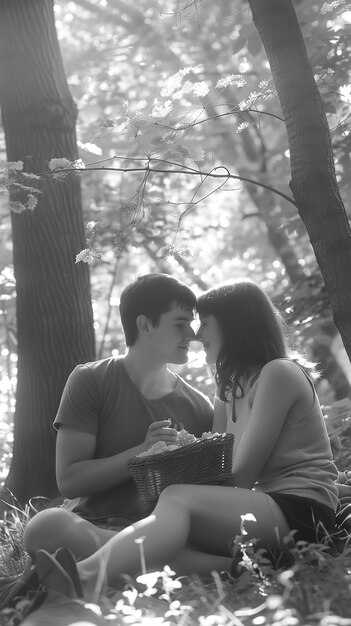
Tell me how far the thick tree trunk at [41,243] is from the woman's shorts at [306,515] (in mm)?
1743

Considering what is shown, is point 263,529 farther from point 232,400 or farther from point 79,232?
point 79,232

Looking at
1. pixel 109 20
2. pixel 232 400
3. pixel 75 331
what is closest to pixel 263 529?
pixel 232 400

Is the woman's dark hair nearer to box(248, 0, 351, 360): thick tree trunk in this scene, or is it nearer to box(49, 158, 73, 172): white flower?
box(248, 0, 351, 360): thick tree trunk

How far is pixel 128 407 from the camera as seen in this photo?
3.71m

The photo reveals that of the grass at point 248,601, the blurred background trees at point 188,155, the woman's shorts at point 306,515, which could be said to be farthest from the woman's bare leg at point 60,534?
the blurred background trees at point 188,155

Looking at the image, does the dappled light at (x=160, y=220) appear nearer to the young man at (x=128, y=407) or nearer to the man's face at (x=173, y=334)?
the man's face at (x=173, y=334)

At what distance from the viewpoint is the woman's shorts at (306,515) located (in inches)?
124

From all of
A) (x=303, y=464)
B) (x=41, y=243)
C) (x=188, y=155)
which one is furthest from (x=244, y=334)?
(x=41, y=243)

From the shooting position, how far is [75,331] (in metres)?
4.75

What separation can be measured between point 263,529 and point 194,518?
281 millimetres

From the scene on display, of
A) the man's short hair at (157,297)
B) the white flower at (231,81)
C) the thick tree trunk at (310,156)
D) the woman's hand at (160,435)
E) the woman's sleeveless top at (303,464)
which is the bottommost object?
the woman's sleeveless top at (303,464)

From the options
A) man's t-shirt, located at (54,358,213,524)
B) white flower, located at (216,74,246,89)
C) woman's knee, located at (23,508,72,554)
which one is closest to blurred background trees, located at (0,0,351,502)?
white flower, located at (216,74,246,89)

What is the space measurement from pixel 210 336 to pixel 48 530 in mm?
1034

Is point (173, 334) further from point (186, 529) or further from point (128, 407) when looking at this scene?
point (186, 529)
